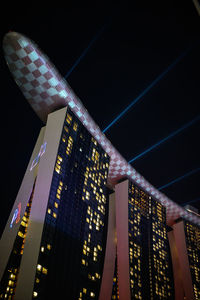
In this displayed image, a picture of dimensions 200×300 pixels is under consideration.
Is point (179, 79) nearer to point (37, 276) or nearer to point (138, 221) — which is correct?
point (138, 221)

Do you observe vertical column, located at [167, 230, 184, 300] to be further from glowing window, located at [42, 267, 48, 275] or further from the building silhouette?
glowing window, located at [42, 267, 48, 275]

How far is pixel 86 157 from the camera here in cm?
1647

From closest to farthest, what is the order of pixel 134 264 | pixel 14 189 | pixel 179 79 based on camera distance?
pixel 179 79
pixel 134 264
pixel 14 189

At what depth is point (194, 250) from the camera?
2639 centimetres

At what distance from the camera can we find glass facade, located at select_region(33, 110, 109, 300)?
11151mm

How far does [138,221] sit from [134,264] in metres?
3.82

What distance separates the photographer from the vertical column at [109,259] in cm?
1786

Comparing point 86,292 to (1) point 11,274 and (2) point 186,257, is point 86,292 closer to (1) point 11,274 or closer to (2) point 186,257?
(1) point 11,274

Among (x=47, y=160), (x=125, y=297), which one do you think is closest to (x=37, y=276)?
(x=47, y=160)

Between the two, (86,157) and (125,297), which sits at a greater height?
(86,157)

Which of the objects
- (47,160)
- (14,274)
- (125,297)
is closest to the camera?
(14,274)

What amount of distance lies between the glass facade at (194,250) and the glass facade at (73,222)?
48.5 feet

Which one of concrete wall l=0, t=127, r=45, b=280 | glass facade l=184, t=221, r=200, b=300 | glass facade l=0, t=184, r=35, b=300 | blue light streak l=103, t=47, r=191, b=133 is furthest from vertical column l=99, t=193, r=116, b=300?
glass facade l=184, t=221, r=200, b=300

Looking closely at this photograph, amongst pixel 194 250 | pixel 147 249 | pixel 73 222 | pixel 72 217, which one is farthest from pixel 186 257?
pixel 72 217
